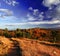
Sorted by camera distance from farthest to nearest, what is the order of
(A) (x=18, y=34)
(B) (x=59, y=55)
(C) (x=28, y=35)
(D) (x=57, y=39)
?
1. (A) (x=18, y=34)
2. (C) (x=28, y=35)
3. (D) (x=57, y=39)
4. (B) (x=59, y=55)

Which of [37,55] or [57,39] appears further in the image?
[57,39]

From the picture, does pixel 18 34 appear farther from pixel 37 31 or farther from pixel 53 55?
pixel 53 55

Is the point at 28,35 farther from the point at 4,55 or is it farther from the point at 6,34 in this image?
the point at 4,55

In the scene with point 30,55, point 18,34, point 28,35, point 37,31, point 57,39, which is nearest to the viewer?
point 30,55

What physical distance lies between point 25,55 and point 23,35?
1655 cm

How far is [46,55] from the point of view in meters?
10.2

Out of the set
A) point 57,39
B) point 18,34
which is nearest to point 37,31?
point 18,34

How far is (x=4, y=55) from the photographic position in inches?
451

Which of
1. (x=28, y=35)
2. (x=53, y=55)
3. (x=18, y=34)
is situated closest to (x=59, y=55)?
(x=53, y=55)

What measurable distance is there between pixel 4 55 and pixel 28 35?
14.9m

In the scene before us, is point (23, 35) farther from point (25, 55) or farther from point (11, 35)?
point (25, 55)

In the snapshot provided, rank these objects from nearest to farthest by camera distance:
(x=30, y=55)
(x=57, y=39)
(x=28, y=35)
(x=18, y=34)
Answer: (x=30, y=55)
(x=57, y=39)
(x=28, y=35)
(x=18, y=34)

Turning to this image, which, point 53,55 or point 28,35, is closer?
point 53,55

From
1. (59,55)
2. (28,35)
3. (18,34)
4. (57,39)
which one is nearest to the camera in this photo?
(59,55)
